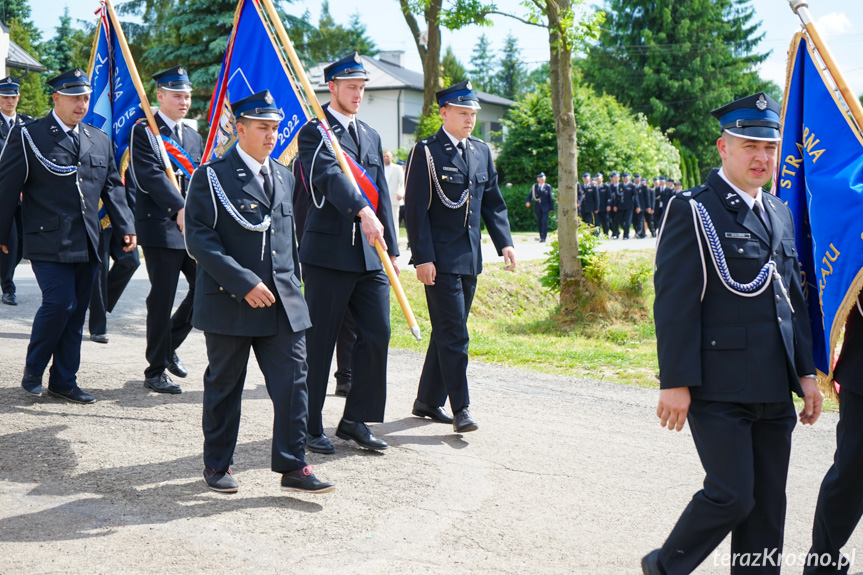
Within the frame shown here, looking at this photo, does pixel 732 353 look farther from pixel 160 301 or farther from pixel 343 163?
pixel 160 301

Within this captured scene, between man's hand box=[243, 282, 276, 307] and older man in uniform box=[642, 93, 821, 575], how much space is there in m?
2.01

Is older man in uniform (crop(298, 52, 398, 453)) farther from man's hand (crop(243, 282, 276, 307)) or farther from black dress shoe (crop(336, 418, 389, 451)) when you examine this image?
man's hand (crop(243, 282, 276, 307))

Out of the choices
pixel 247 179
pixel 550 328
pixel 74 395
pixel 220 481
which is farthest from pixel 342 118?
pixel 550 328

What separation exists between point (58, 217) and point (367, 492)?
333 centimetres

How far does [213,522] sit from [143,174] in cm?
342

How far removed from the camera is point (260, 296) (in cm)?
481

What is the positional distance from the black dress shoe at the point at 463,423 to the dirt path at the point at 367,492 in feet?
0.21

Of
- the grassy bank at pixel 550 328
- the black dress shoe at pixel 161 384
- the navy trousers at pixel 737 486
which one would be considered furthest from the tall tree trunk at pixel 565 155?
the navy trousers at pixel 737 486

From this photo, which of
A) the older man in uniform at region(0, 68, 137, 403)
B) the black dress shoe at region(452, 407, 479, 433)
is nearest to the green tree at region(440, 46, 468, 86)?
the older man in uniform at region(0, 68, 137, 403)

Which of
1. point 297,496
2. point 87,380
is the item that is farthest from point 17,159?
point 297,496

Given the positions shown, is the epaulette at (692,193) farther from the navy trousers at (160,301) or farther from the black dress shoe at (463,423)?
the navy trousers at (160,301)

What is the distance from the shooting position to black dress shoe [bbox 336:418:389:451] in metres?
5.87

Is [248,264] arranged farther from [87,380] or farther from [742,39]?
[742,39]

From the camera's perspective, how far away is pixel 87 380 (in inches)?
297
